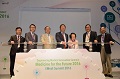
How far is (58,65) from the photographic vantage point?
Answer: 3.26 metres

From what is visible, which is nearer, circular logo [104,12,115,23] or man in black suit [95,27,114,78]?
man in black suit [95,27,114,78]

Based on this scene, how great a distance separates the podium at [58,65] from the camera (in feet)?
10.5

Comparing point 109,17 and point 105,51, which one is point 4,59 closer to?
point 105,51

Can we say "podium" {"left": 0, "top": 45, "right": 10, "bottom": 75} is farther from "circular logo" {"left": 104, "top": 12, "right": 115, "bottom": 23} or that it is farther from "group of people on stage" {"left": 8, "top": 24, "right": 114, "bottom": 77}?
"circular logo" {"left": 104, "top": 12, "right": 115, "bottom": 23}

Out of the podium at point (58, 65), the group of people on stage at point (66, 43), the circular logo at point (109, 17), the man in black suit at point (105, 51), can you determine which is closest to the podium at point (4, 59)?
the group of people on stage at point (66, 43)

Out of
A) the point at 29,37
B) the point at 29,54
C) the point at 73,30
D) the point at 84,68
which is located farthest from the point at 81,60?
the point at 73,30

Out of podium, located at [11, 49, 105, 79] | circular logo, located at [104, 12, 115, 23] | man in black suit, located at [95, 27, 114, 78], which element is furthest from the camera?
circular logo, located at [104, 12, 115, 23]

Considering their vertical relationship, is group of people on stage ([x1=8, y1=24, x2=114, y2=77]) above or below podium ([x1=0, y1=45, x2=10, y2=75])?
above

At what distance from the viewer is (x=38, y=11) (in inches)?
243

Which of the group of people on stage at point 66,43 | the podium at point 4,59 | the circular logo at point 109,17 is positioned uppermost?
the circular logo at point 109,17

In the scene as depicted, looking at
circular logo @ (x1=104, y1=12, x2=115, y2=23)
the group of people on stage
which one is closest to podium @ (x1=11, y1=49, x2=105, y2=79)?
the group of people on stage

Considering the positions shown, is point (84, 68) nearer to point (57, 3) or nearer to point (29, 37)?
point (29, 37)

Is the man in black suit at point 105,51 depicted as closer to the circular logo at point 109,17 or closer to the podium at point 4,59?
the circular logo at point 109,17

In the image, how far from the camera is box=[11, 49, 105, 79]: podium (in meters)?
3.21
